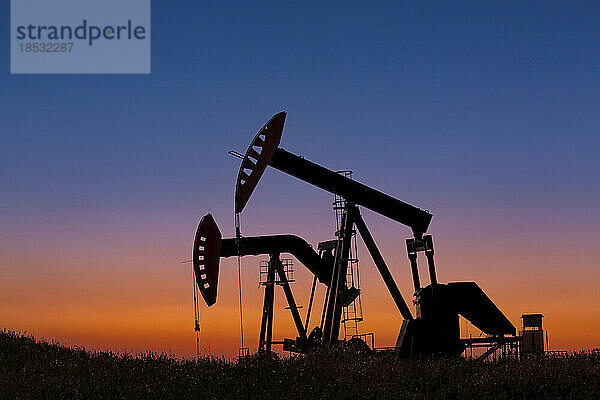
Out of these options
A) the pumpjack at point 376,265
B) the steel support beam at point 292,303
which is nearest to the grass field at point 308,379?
the pumpjack at point 376,265

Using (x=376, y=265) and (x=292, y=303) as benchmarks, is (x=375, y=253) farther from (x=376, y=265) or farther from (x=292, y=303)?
(x=292, y=303)

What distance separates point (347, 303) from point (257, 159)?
5298mm

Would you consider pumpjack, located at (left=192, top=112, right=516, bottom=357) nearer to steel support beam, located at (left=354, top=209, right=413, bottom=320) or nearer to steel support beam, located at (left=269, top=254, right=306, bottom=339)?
steel support beam, located at (left=354, top=209, right=413, bottom=320)

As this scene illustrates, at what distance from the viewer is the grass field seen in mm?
16375

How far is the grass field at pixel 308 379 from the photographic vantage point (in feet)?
53.7

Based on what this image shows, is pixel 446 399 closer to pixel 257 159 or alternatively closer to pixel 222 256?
pixel 257 159

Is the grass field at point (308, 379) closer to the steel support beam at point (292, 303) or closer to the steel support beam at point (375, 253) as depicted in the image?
the steel support beam at point (375, 253)

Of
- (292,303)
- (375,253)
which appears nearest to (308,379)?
(375,253)

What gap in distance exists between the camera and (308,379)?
17.5m

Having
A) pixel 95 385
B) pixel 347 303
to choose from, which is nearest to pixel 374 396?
pixel 95 385

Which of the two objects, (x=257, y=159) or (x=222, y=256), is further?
(x=222, y=256)

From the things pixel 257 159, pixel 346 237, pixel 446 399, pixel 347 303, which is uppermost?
pixel 257 159

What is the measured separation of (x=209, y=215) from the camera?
2684 centimetres

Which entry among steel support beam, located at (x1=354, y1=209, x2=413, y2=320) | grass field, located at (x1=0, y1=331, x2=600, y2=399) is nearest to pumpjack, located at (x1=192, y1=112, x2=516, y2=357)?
steel support beam, located at (x1=354, y1=209, x2=413, y2=320)
